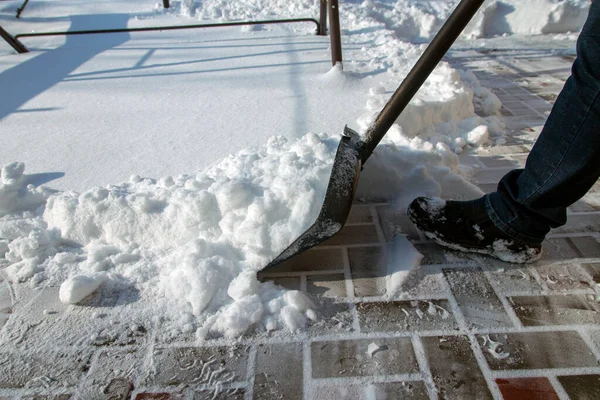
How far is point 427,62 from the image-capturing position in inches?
55.4

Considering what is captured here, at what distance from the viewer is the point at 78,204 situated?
159cm

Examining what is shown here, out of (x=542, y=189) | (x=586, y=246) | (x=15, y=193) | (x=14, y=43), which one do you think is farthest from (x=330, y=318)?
(x=14, y=43)

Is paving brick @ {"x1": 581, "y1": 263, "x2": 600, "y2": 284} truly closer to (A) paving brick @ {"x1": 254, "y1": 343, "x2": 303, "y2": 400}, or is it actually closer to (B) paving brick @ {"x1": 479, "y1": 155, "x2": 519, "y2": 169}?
(B) paving brick @ {"x1": 479, "y1": 155, "x2": 519, "y2": 169}

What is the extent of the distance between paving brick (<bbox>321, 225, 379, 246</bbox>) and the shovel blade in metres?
0.23

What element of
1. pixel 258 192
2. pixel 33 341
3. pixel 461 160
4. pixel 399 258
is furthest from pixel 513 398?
pixel 461 160

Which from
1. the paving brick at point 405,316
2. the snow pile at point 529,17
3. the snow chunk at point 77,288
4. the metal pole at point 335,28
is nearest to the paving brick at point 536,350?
the paving brick at point 405,316

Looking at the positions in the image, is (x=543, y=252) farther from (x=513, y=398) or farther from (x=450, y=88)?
(x=450, y=88)

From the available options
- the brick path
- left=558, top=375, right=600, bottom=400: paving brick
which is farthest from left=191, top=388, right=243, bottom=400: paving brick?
left=558, top=375, right=600, bottom=400: paving brick

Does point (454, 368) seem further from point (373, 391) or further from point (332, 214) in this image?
point (332, 214)

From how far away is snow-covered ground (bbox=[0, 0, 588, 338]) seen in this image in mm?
1384

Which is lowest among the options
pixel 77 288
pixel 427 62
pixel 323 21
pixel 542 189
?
pixel 77 288

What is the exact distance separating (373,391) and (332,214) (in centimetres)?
53

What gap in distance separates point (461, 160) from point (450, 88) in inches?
26.1

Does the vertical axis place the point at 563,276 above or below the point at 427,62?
below
